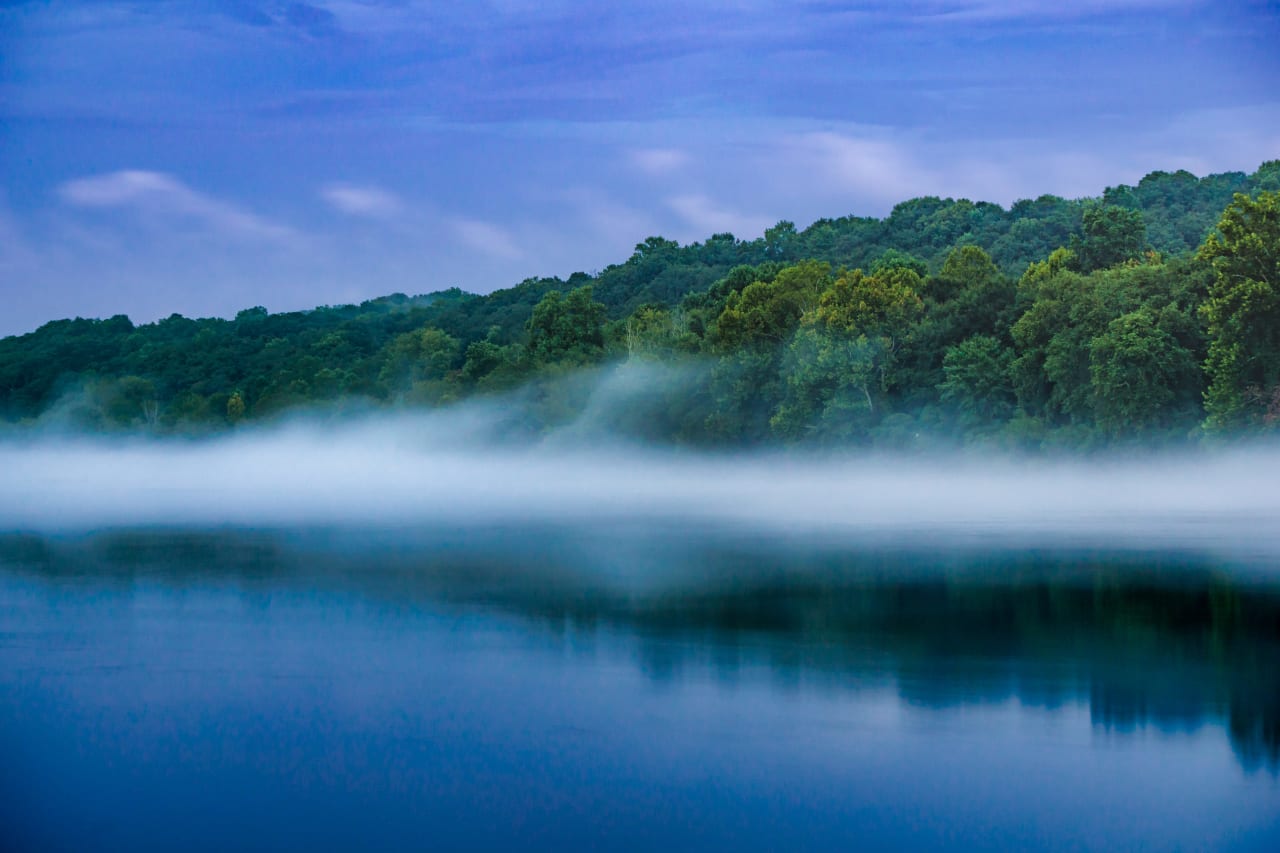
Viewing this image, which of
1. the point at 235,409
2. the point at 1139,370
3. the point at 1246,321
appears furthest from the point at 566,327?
the point at 1246,321

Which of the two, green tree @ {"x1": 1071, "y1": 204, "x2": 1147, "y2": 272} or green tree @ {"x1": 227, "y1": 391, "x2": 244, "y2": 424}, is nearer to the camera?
green tree @ {"x1": 1071, "y1": 204, "x2": 1147, "y2": 272}

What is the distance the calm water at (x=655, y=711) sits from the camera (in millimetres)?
Answer: 12258

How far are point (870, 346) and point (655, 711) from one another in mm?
45842

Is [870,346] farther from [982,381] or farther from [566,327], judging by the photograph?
[566,327]

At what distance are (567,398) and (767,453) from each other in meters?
19.2

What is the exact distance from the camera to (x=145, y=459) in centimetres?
11969

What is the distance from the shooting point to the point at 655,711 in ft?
52.6

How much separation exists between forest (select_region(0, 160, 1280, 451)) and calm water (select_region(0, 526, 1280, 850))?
21390mm

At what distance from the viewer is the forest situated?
47.8m

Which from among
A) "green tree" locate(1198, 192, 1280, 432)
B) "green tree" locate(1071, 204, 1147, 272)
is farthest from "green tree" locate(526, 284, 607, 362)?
"green tree" locate(1198, 192, 1280, 432)

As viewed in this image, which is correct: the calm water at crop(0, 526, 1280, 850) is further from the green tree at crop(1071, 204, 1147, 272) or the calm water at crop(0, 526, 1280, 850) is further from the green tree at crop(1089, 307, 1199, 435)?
the green tree at crop(1071, 204, 1147, 272)

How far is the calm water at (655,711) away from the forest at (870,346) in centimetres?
2139

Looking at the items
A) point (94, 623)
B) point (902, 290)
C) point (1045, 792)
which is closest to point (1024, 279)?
point (902, 290)

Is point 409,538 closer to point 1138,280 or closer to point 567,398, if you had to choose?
point 1138,280
